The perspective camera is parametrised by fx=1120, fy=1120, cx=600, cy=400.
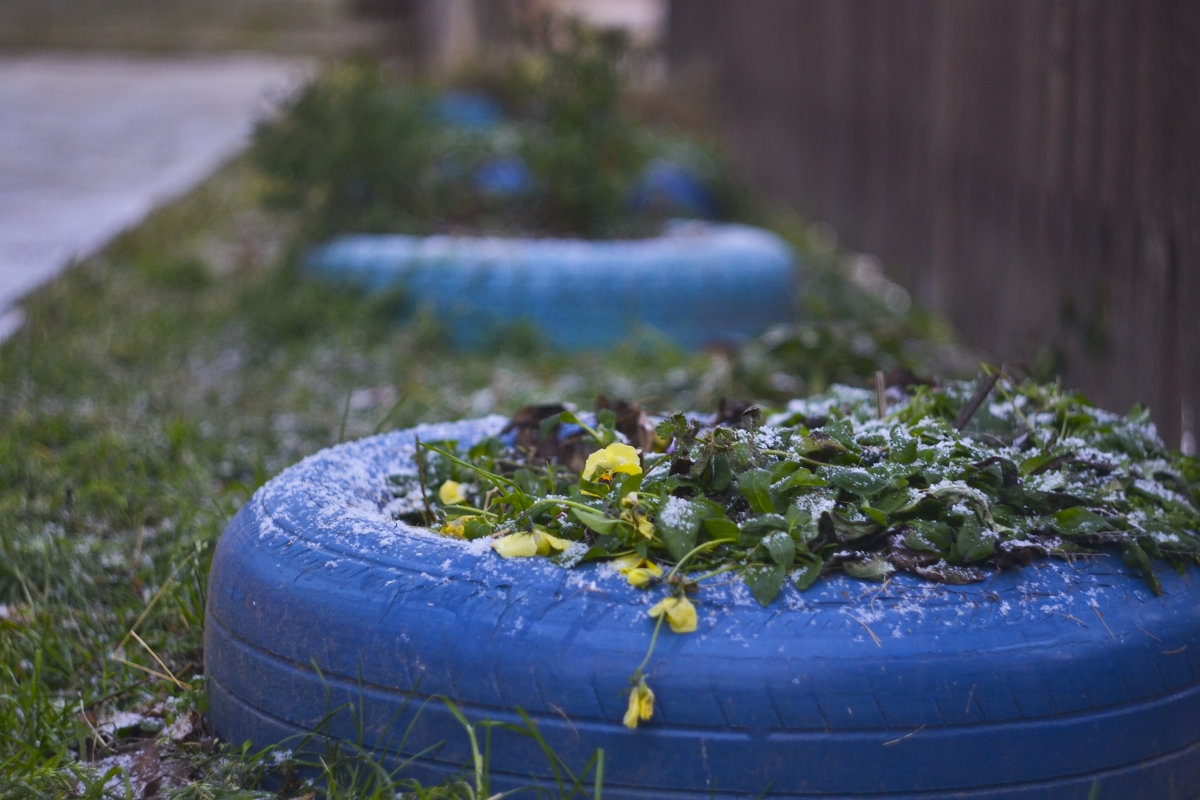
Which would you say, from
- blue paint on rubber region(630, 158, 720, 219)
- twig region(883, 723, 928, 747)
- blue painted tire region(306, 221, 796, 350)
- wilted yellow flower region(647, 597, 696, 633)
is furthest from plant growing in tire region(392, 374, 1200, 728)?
blue paint on rubber region(630, 158, 720, 219)

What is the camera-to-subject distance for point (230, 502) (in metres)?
2.28

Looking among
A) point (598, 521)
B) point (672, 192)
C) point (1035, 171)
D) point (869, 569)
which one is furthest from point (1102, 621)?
point (672, 192)

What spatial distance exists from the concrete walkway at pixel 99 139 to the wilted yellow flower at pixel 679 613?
291 centimetres

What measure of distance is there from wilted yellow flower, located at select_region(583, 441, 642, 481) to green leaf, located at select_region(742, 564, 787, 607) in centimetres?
26

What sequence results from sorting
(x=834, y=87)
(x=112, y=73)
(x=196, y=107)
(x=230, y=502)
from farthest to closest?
(x=112, y=73) → (x=196, y=107) → (x=834, y=87) → (x=230, y=502)

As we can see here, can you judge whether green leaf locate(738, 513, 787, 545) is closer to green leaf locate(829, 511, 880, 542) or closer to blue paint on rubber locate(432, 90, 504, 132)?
green leaf locate(829, 511, 880, 542)

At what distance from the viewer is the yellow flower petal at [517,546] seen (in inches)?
55.0

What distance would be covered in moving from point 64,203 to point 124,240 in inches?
36.9

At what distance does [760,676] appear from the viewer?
47.7 inches

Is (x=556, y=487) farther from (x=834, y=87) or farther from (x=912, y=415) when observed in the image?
(x=834, y=87)

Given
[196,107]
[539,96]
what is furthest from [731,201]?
[196,107]

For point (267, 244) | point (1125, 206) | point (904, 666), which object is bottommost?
point (267, 244)

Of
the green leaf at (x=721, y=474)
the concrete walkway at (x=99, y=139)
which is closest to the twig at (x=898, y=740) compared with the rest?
the green leaf at (x=721, y=474)

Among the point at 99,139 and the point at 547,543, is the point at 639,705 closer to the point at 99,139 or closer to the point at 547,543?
the point at 547,543
